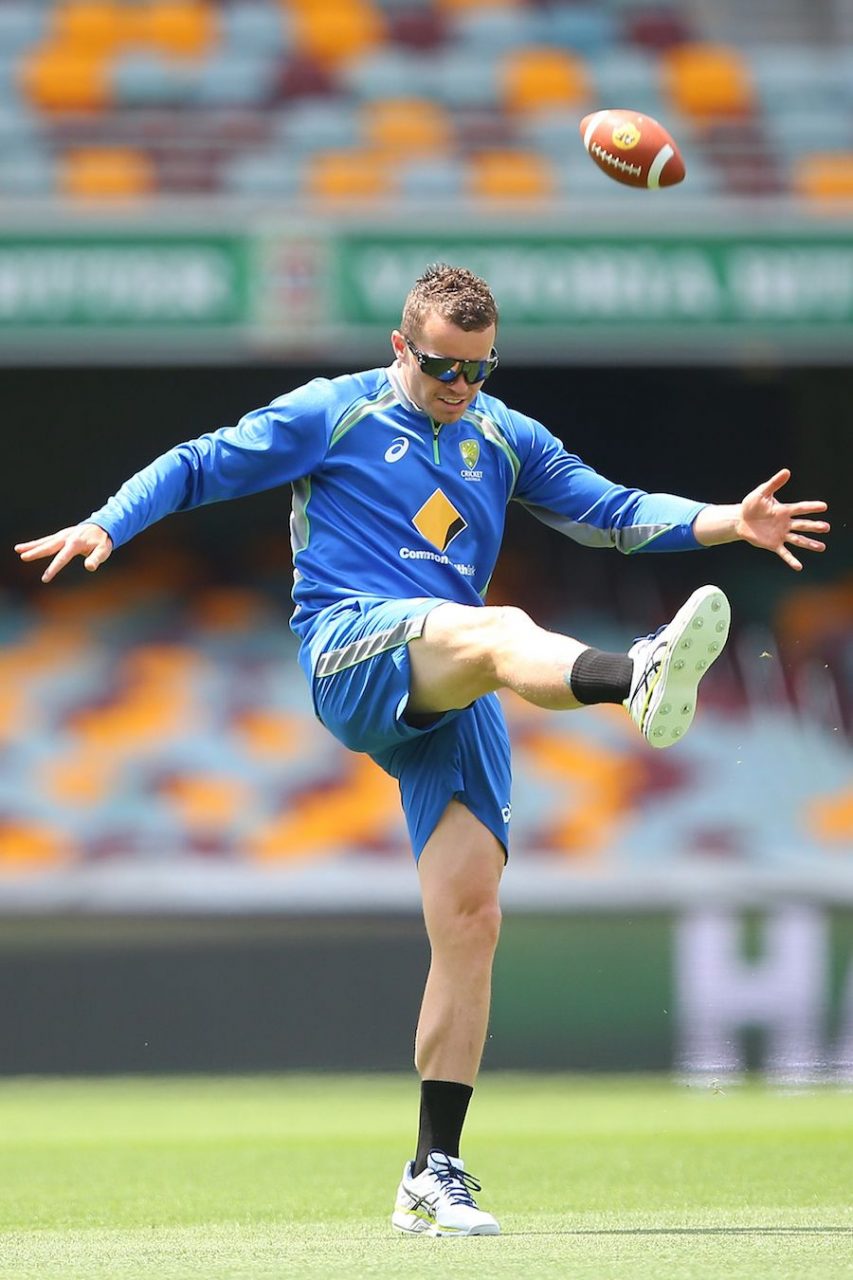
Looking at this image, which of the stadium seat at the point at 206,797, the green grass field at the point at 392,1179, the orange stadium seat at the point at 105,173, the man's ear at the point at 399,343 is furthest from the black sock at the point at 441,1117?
the orange stadium seat at the point at 105,173

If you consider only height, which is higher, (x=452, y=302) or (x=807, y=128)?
(x=807, y=128)

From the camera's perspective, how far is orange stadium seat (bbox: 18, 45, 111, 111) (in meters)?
11.6

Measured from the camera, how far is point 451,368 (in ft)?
14.7

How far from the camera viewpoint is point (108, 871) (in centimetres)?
1081

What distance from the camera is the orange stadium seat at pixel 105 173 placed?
34.2 ft

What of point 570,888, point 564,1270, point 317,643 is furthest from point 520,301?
point 564,1270

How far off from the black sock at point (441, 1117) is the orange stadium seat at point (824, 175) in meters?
7.10

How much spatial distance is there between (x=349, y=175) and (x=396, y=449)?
21.9ft

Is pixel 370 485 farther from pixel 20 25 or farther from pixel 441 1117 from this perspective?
pixel 20 25

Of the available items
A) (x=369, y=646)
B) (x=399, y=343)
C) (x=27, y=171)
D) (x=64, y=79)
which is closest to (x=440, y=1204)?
(x=369, y=646)

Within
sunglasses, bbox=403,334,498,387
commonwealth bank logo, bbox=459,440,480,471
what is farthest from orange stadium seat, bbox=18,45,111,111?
sunglasses, bbox=403,334,498,387

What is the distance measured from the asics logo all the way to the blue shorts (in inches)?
14.8

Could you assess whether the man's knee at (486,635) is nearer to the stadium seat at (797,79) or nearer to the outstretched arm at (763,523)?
the outstretched arm at (763,523)

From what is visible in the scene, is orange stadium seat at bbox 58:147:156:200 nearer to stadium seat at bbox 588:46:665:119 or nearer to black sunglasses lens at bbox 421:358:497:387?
stadium seat at bbox 588:46:665:119
